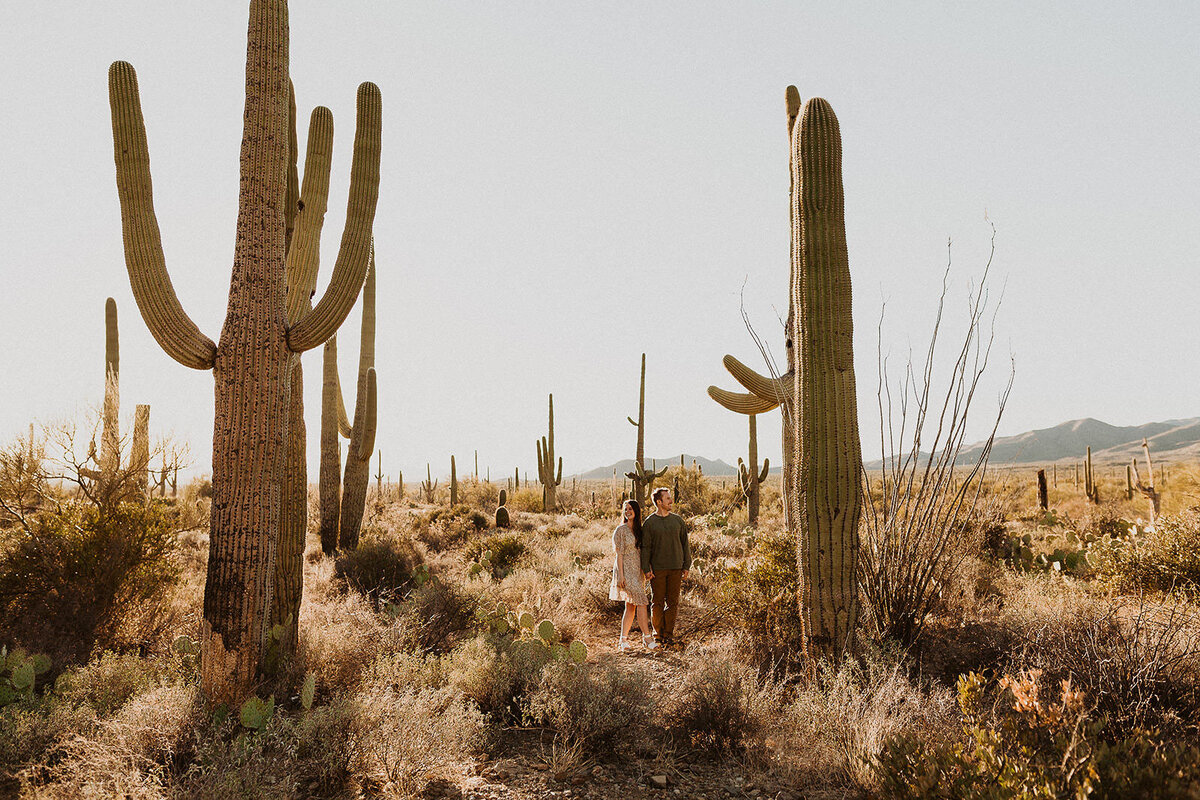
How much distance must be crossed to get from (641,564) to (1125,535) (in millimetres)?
10020

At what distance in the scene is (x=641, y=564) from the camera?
776 centimetres

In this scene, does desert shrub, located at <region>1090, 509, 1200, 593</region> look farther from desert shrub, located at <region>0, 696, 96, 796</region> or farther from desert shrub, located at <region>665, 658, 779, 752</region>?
desert shrub, located at <region>0, 696, 96, 796</region>

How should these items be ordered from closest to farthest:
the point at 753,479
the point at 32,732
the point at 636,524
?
the point at 32,732 → the point at 636,524 → the point at 753,479

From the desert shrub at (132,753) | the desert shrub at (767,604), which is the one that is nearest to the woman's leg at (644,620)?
the desert shrub at (767,604)

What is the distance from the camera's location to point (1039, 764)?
2.98 m

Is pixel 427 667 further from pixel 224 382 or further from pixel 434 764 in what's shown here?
pixel 224 382

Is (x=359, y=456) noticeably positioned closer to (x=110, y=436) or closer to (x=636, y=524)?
(x=110, y=436)

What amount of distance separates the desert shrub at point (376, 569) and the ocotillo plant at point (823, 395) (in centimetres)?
568

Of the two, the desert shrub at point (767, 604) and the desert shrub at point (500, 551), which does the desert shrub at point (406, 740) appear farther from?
the desert shrub at point (500, 551)

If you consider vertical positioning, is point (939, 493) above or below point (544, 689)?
above

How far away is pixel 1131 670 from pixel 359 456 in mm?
11498

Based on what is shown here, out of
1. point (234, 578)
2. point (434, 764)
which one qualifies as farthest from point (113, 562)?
point (434, 764)

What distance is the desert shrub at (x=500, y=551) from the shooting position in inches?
475

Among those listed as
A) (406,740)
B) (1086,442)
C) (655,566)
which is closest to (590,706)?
(406,740)
